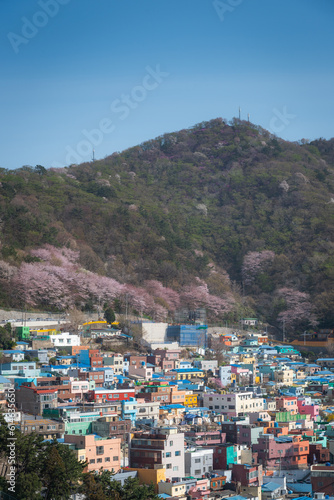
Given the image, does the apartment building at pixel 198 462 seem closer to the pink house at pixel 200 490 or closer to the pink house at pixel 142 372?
the pink house at pixel 200 490

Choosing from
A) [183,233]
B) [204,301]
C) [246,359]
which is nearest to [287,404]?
[246,359]

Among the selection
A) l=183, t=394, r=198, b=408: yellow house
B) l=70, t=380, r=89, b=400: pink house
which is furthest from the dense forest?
l=183, t=394, r=198, b=408: yellow house

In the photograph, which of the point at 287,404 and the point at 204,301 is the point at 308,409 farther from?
the point at 204,301

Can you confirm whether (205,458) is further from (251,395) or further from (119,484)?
(251,395)

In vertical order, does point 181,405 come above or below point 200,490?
above

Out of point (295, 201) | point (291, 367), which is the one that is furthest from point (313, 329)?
point (295, 201)

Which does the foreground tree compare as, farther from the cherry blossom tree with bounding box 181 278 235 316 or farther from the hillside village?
the cherry blossom tree with bounding box 181 278 235 316
